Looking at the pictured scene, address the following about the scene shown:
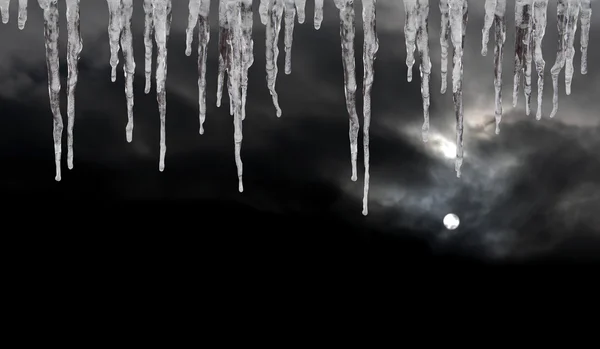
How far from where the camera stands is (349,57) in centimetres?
662

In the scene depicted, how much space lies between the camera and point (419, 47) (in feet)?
22.1

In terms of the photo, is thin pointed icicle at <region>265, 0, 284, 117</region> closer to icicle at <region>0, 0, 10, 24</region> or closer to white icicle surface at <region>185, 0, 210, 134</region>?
white icicle surface at <region>185, 0, 210, 134</region>

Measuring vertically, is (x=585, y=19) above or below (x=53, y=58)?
above

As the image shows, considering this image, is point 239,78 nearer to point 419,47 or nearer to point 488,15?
point 419,47

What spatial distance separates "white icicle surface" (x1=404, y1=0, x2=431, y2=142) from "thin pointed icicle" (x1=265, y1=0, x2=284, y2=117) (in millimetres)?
1241

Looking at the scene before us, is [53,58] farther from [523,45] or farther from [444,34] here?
[523,45]

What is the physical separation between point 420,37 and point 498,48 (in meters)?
0.86

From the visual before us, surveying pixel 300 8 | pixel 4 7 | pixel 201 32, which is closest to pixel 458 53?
pixel 300 8

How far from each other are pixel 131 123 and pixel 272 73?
4.88 ft

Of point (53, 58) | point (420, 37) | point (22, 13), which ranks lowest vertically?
point (53, 58)

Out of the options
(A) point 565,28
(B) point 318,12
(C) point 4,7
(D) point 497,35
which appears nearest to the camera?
(C) point 4,7

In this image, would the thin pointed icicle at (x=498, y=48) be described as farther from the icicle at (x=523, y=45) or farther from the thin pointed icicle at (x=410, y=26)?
the thin pointed icicle at (x=410, y=26)

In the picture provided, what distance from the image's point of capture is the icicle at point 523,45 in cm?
654

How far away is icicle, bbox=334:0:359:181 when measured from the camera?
250 inches
